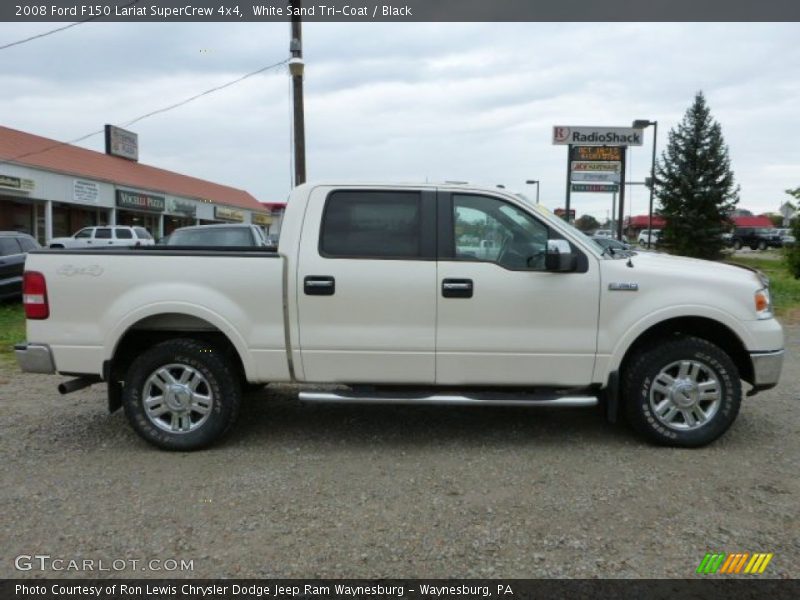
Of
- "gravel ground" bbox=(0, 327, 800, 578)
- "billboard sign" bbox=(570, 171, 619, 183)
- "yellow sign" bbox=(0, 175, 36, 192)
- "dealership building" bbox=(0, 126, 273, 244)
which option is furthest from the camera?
"dealership building" bbox=(0, 126, 273, 244)

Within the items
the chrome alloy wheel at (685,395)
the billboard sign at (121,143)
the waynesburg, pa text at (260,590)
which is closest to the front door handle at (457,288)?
the chrome alloy wheel at (685,395)

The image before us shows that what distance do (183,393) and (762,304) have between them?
418 cm

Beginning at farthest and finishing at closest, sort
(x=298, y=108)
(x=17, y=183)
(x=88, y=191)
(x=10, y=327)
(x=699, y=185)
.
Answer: (x=699, y=185) → (x=88, y=191) → (x=17, y=183) → (x=298, y=108) → (x=10, y=327)

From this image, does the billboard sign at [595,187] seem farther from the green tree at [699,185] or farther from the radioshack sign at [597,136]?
the green tree at [699,185]

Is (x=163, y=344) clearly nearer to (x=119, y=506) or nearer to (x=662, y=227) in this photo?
(x=119, y=506)

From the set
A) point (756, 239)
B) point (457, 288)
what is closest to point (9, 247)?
point (457, 288)

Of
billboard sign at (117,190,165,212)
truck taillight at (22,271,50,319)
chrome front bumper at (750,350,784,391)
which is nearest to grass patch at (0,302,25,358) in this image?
truck taillight at (22,271,50,319)

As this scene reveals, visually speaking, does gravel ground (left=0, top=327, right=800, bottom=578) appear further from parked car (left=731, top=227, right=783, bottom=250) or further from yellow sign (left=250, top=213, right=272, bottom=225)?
parked car (left=731, top=227, right=783, bottom=250)

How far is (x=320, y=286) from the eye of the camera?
4.41m

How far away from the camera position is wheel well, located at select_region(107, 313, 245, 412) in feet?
Result: 15.1

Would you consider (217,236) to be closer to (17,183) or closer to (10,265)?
(10,265)

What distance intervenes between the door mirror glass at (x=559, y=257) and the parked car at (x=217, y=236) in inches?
331

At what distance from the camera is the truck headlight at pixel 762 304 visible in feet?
14.7

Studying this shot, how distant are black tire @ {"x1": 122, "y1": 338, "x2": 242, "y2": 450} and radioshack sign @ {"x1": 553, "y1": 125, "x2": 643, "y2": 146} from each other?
19.4 metres
